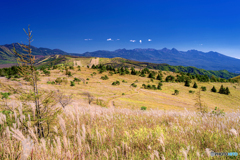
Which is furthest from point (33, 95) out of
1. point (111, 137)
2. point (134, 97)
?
point (134, 97)

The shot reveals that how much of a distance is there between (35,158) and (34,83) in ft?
6.16

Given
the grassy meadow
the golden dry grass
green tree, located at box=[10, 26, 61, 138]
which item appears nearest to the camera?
the grassy meadow

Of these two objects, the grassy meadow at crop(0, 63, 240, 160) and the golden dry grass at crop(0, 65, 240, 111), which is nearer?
the grassy meadow at crop(0, 63, 240, 160)

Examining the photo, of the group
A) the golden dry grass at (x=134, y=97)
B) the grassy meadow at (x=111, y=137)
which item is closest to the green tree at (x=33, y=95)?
the grassy meadow at (x=111, y=137)

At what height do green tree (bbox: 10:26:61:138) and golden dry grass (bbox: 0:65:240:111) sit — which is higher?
green tree (bbox: 10:26:61:138)

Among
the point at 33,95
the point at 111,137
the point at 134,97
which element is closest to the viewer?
the point at 111,137

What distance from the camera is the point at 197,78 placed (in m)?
82.5

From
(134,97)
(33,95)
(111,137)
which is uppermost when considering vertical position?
(33,95)

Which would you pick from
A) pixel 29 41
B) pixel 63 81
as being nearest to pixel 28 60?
pixel 29 41

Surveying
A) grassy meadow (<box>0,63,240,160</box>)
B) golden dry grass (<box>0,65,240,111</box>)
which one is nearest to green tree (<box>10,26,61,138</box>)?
grassy meadow (<box>0,63,240,160</box>)

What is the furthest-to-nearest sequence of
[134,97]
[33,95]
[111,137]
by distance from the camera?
[134,97] < [33,95] < [111,137]

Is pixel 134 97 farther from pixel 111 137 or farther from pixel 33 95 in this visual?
pixel 111 137

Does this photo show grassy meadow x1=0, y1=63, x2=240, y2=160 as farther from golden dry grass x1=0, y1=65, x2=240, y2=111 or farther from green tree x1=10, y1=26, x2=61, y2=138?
golden dry grass x1=0, y1=65, x2=240, y2=111

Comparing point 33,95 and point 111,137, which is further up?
point 33,95
